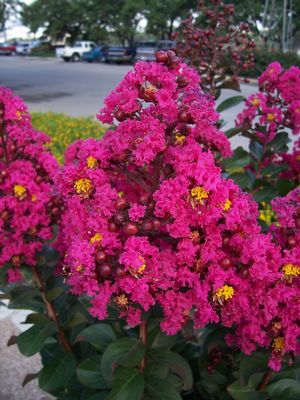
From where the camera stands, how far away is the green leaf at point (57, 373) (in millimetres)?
1852

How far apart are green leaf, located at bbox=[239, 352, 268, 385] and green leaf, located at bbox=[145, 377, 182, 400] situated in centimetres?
21

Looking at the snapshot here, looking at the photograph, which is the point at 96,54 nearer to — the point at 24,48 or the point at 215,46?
the point at 24,48

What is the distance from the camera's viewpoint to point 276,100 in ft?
8.95

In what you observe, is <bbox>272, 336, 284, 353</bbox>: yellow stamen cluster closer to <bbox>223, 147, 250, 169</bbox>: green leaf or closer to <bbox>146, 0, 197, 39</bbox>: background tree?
<bbox>223, 147, 250, 169</bbox>: green leaf

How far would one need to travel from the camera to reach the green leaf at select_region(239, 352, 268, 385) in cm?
151

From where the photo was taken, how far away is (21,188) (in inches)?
68.3

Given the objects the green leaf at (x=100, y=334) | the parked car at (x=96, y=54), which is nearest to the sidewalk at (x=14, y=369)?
the green leaf at (x=100, y=334)

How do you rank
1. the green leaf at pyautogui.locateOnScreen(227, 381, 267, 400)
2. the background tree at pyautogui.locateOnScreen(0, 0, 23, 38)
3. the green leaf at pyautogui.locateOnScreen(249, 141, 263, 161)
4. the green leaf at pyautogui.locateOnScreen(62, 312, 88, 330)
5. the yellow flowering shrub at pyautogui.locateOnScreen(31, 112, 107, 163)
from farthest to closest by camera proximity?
the background tree at pyautogui.locateOnScreen(0, 0, 23, 38), the yellow flowering shrub at pyautogui.locateOnScreen(31, 112, 107, 163), the green leaf at pyautogui.locateOnScreen(249, 141, 263, 161), the green leaf at pyautogui.locateOnScreen(62, 312, 88, 330), the green leaf at pyautogui.locateOnScreen(227, 381, 267, 400)

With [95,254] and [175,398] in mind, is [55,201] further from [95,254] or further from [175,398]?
[175,398]

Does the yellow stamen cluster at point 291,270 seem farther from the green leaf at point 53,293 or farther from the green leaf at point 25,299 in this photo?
the green leaf at point 25,299

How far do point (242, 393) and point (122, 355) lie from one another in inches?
15.2

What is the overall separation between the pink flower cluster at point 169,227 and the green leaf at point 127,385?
0.27 m

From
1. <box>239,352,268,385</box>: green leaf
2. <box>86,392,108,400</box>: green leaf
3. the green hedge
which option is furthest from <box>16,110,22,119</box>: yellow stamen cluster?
the green hedge

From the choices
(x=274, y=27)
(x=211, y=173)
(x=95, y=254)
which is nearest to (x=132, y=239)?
(x=95, y=254)
